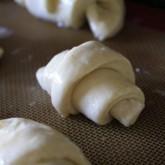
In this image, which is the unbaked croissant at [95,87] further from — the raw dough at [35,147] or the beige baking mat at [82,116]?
the raw dough at [35,147]

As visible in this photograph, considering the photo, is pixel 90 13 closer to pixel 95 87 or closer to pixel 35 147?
pixel 95 87

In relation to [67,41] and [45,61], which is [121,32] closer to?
[67,41]

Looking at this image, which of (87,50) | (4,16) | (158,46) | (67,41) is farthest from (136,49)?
(4,16)

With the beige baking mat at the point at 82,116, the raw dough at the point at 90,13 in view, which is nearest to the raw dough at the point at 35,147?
the beige baking mat at the point at 82,116

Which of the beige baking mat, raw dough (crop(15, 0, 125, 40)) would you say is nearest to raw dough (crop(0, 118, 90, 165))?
the beige baking mat

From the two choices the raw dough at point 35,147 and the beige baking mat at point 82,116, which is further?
the beige baking mat at point 82,116

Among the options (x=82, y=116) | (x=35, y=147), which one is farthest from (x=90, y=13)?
(x=35, y=147)

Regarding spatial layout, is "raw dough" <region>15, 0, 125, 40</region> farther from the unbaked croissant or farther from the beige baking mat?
the unbaked croissant
